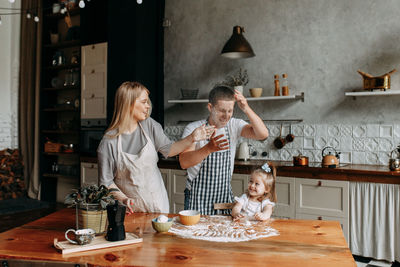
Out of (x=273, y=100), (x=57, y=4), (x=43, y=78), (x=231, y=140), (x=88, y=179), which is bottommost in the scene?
(x=88, y=179)

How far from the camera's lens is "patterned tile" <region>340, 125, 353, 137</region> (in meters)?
A: 4.25

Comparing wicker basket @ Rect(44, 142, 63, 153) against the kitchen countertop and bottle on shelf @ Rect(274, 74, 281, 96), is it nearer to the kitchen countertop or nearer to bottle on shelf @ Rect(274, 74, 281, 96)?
the kitchen countertop

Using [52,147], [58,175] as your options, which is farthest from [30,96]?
[58,175]

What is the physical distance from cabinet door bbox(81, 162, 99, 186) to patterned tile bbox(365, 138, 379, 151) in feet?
11.7

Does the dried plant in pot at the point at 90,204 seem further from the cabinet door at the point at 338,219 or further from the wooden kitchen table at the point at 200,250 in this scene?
the cabinet door at the point at 338,219

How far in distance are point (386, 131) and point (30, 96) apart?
18.2 feet

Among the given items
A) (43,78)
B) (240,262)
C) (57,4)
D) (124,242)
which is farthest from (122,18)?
(240,262)

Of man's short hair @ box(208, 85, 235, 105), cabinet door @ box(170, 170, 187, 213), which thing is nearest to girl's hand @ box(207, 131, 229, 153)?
man's short hair @ box(208, 85, 235, 105)

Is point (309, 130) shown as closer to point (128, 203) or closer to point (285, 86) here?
point (285, 86)

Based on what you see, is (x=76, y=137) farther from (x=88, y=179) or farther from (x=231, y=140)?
(x=231, y=140)

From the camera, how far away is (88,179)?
529 cm

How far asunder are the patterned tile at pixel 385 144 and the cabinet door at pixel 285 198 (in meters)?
1.16

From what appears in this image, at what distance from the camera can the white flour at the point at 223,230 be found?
1.79 meters

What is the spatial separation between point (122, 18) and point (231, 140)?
316 cm
